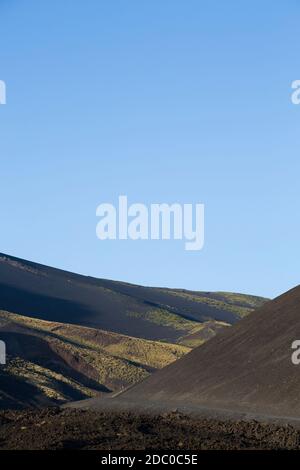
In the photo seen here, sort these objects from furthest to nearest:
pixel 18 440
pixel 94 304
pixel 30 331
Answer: pixel 94 304 → pixel 30 331 → pixel 18 440

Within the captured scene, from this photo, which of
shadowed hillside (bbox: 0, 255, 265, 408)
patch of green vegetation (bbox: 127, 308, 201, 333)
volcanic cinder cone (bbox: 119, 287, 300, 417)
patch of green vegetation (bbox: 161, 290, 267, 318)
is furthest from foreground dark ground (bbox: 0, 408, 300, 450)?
patch of green vegetation (bbox: 161, 290, 267, 318)

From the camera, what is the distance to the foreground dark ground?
667 inches

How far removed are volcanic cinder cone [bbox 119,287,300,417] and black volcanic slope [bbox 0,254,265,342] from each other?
154ft

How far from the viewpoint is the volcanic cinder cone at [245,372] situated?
23.2m

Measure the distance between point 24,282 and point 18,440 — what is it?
77295 millimetres

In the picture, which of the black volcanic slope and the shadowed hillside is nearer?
the shadowed hillside

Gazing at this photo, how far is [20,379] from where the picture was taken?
44312mm

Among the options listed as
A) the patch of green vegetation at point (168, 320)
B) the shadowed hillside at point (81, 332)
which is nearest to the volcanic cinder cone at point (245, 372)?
the shadowed hillside at point (81, 332)

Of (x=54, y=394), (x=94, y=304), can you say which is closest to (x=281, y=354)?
(x=54, y=394)

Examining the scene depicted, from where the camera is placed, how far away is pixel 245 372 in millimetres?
25750

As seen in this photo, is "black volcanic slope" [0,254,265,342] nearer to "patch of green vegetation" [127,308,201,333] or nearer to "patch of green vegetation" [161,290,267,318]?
"patch of green vegetation" [127,308,201,333]

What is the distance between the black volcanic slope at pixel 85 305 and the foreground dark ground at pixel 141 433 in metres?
55.8

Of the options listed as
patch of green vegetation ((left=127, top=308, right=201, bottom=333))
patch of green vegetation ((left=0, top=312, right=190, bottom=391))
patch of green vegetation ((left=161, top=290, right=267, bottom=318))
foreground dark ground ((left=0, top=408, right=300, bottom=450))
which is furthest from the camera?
patch of green vegetation ((left=161, top=290, right=267, bottom=318))

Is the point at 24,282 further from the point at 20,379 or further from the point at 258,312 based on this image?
the point at 258,312
